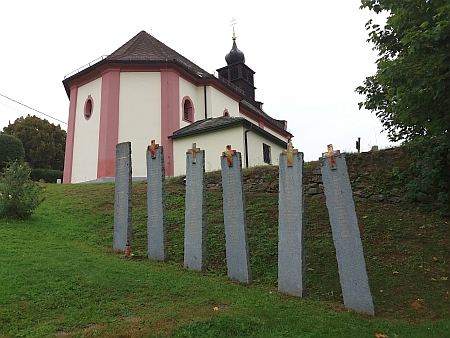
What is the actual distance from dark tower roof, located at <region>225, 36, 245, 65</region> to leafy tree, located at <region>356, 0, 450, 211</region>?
25669 mm

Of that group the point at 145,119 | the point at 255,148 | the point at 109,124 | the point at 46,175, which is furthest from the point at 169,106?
the point at 46,175

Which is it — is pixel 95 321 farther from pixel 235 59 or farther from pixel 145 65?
pixel 235 59

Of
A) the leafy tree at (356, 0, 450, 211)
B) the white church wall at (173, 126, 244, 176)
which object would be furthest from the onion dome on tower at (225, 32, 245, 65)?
the leafy tree at (356, 0, 450, 211)

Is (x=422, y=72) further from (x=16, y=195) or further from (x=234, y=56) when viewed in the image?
(x=234, y=56)

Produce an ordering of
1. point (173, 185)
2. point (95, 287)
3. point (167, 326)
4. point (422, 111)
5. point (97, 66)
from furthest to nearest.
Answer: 1. point (97, 66)
2. point (173, 185)
3. point (422, 111)
4. point (95, 287)
5. point (167, 326)

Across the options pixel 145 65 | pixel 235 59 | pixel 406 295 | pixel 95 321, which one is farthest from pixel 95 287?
pixel 235 59

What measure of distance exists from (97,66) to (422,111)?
1742cm

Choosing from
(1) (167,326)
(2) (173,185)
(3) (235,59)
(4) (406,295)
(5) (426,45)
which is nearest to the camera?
(1) (167,326)

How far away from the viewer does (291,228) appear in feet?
22.2

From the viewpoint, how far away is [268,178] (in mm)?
13328

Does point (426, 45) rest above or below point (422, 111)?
above

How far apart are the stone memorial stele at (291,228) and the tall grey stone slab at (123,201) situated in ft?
11.3

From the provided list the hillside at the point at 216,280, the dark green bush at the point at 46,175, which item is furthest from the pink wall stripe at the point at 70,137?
the hillside at the point at 216,280

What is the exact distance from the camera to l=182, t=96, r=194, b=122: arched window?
23.0m
